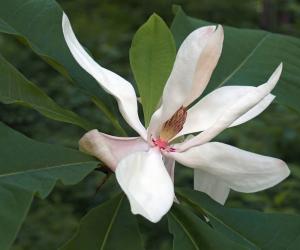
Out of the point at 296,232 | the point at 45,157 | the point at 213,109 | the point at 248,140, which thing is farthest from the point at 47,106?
the point at 248,140

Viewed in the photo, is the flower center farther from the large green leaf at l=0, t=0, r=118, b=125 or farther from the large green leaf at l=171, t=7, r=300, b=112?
the large green leaf at l=171, t=7, r=300, b=112

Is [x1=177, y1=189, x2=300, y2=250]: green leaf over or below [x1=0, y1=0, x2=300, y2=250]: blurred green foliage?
over

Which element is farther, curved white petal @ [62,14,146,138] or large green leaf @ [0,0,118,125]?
large green leaf @ [0,0,118,125]

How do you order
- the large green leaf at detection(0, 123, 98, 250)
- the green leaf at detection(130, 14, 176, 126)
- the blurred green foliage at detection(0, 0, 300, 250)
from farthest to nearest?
the blurred green foliage at detection(0, 0, 300, 250), the green leaf at detection(130, 14, 176, 126), the large green leaf at detection(0, 123, 98, 250)

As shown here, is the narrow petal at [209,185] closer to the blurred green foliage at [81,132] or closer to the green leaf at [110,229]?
the green leaf at [110,229]

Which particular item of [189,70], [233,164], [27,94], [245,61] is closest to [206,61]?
[189,70]

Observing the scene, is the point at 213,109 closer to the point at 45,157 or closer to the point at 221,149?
the point at 221,149

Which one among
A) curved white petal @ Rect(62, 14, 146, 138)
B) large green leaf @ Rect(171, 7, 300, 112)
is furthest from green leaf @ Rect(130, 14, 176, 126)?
large green leaf @ Rect(171, 7, 300, 112)

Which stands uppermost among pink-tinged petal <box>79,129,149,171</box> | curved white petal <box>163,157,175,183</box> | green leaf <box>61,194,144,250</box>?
pink-tinged petal <box>79,129,149,171</box>
